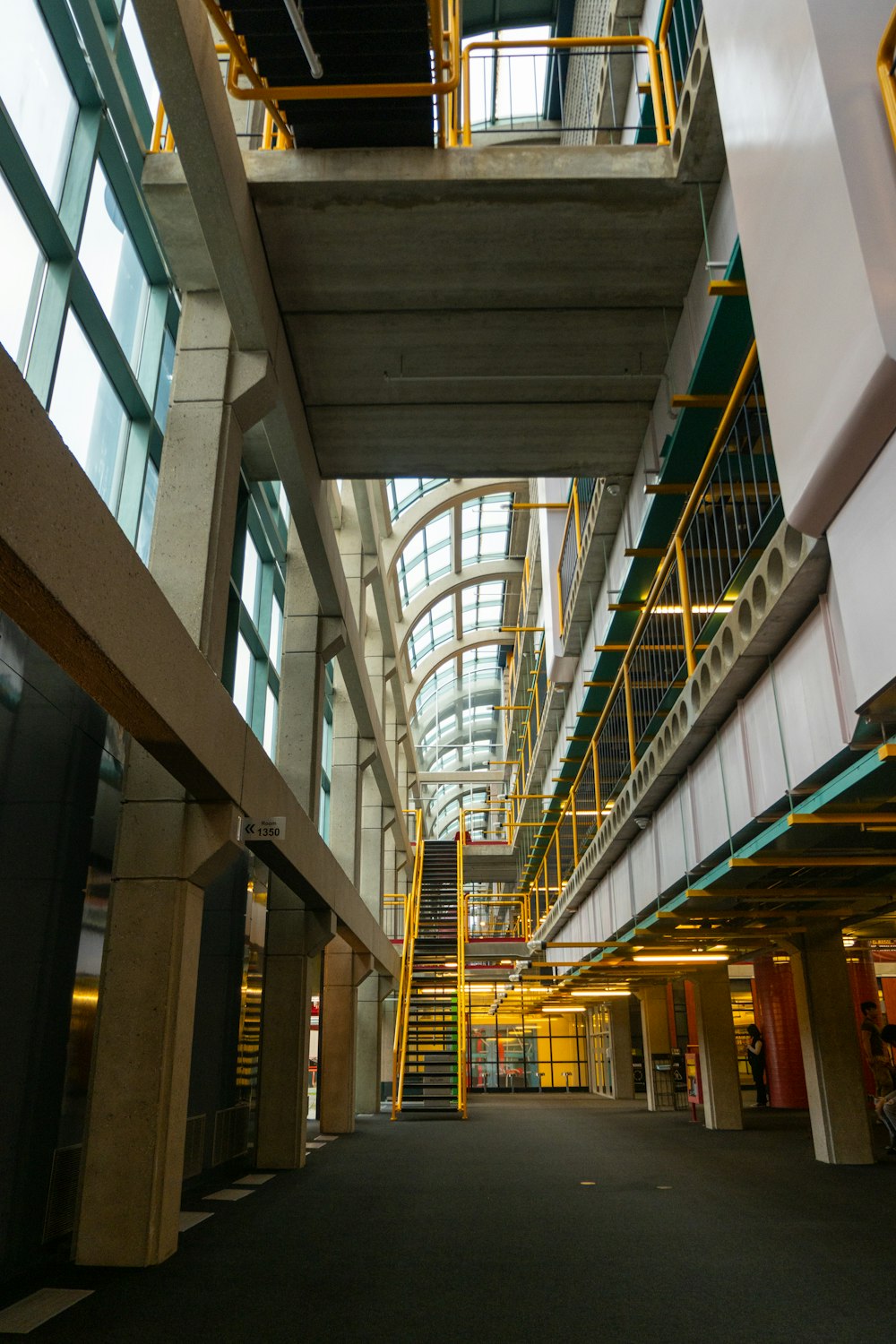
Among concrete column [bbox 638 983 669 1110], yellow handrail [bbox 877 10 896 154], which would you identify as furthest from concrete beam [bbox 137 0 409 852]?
concrete column [bbox 638 983 669 1110]

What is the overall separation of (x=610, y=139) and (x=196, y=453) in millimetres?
8739

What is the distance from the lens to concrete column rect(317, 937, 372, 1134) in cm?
1605

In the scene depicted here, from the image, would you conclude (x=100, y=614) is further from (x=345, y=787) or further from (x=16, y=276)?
(x=345, y=787)

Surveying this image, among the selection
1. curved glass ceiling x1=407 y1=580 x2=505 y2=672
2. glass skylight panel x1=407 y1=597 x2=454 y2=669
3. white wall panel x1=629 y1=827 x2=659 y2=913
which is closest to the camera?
white wall panel x1=629 y1=827 x2=659 y2=913

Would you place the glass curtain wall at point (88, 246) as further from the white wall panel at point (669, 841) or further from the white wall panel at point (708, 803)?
the white wall panel at point (669, 841)

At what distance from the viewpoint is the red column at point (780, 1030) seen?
2225cm

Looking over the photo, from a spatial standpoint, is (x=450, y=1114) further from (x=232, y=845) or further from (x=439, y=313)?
(x=439, y=313)

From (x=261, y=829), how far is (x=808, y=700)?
4.71m

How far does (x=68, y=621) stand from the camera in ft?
14.9

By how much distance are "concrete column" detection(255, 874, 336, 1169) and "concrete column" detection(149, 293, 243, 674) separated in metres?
5.15

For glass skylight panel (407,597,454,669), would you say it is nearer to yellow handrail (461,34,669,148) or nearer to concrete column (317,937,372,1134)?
concrete column (317,937,372,1134)

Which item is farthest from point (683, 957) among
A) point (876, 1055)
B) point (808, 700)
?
point (808, 700)

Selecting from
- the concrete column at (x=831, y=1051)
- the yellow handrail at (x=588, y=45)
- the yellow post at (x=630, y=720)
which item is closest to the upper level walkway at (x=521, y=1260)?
the concrete column at (x=831, y=1051)

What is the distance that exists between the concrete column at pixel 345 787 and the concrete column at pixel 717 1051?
6.56m
